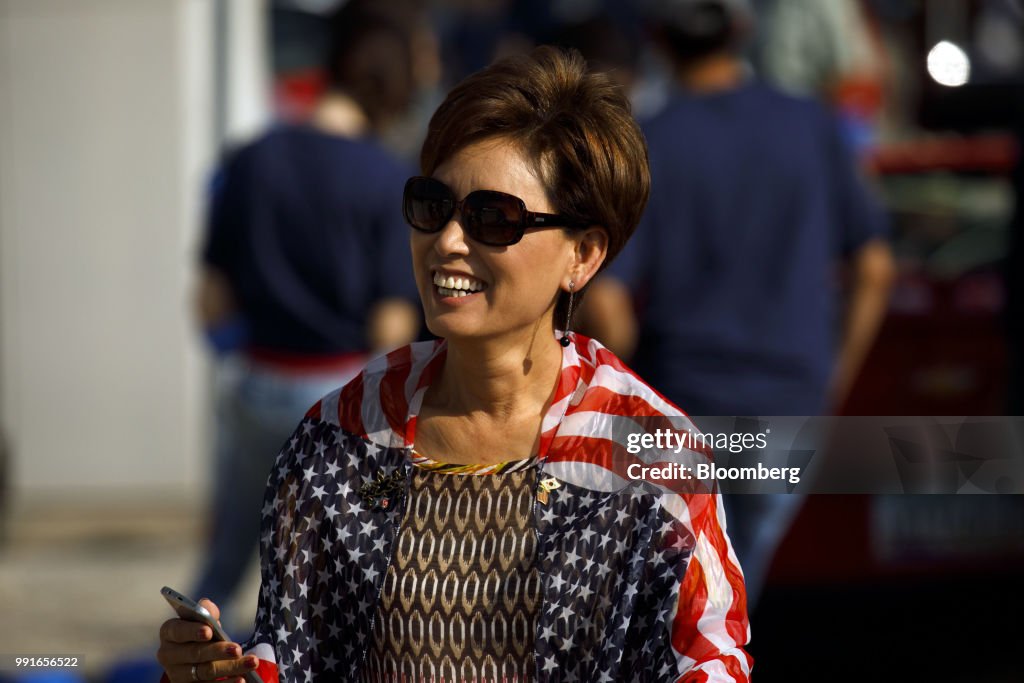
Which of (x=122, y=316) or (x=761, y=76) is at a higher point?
(x=761, y=76)

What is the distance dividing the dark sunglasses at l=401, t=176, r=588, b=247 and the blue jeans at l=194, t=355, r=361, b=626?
2.07 meters

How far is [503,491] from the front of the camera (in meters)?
1.94

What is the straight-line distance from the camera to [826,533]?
14.7 ft

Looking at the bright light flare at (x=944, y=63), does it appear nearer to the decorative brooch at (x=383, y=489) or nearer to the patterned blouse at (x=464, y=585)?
the patterned blouse at (x=464, y=585)

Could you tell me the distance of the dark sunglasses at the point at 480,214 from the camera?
6.20 feet

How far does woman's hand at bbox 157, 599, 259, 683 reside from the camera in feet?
5.97

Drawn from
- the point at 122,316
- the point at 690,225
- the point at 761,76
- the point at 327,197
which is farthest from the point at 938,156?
the point at 122,316

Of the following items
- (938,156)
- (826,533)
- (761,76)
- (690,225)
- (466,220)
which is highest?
(761,76)

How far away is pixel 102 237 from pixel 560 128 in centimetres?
557

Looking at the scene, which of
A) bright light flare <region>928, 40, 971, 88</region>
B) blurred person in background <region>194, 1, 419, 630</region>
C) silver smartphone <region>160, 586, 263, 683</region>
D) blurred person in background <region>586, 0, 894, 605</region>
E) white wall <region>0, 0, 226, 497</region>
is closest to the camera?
silver smartphone <region>160, 586, 263, 683</region>

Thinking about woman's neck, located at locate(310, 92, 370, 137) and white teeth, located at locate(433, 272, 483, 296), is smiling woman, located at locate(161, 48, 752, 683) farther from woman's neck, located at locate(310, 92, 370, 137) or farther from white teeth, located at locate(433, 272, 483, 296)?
woman's neck, located at locate(310, 92, 370, 137)

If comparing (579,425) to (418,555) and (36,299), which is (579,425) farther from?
(36,299)

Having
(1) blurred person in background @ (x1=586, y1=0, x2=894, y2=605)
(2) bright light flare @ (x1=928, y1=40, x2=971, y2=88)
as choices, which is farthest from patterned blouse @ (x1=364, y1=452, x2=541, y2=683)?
(1) blurred person in background @ (x1=586, y1=0, x2=894, y2=605)

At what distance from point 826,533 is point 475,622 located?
9.15 feet
